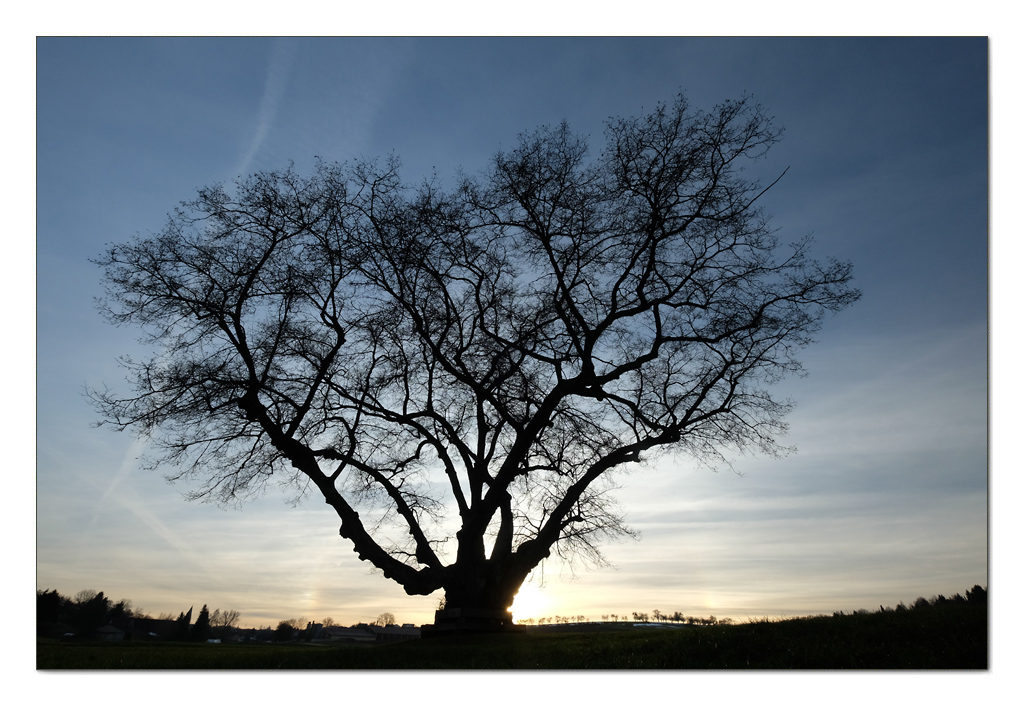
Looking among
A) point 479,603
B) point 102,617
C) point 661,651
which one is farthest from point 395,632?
point 661,651

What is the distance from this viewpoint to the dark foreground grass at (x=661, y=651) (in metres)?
6.07

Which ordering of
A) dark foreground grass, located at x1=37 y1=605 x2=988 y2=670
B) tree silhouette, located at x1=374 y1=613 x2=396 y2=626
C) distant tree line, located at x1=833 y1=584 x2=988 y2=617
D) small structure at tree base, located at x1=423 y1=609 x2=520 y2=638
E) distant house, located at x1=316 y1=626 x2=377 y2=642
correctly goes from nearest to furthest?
1. dark foreground grass, located at x1=37 y1=605 x2=988 y2=670
2. distant tree line, located at x1=833 y1=584 x2=988 y2=617
3. distant house, located at x1=316 y1=626 x2=377 y2=642
4. tree silhouette, located at x1=374 y1=613 x2=396 y2=626
5. small structure at tree base, located at x1=423 y1=609 x2=520 y2=638

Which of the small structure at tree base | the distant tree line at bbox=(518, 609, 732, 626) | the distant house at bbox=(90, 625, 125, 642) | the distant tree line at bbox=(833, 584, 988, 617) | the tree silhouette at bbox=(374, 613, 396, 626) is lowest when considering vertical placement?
the small structure at tree base

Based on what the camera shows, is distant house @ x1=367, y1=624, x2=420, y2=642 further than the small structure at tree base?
No

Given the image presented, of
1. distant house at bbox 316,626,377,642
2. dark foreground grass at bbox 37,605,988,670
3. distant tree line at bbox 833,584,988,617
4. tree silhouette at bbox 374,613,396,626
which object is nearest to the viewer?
dark foreground grass at bbox 37,605,988,670

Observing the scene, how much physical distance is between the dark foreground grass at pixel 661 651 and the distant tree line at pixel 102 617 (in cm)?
18

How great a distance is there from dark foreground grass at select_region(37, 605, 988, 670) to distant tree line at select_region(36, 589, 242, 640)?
0.58 ft

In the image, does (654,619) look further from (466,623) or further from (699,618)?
(466,623)

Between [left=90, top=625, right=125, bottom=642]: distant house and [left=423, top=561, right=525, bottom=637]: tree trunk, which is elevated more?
[left=90, top=625, right=125, bottom=642]: distant house

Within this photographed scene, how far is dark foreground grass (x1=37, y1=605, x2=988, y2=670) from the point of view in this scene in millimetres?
6066

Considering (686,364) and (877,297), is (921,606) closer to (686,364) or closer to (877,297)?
(877,297)

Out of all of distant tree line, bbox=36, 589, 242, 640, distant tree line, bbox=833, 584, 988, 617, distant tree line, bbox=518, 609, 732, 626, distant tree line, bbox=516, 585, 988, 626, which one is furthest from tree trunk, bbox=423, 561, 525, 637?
distant tree line, bbox=833, 584, 988, 617

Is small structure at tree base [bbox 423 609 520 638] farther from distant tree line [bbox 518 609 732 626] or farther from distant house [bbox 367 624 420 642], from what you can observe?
distant tree line [bbox 518 609 732 626]
